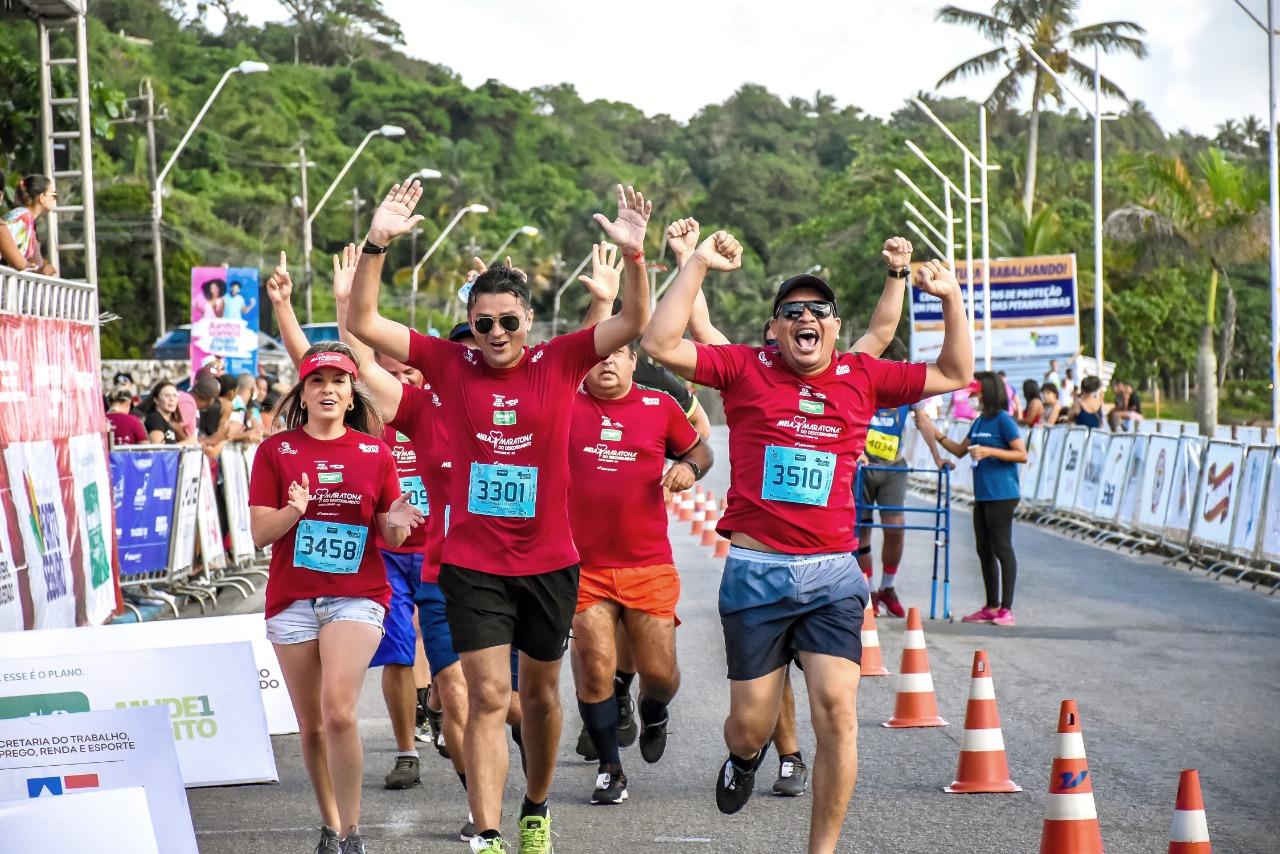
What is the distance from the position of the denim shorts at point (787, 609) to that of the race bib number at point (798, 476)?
216 millimetres

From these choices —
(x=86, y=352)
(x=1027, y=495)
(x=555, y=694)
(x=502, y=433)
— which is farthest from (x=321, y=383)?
(x=1027, y=495)

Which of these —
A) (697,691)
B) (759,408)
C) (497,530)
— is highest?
(759,408)

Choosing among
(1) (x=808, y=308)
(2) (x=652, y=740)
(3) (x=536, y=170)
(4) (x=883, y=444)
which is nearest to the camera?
(1) (x=808, y=308)

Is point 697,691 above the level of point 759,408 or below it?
below

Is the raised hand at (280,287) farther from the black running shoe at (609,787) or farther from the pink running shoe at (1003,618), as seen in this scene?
the pink running shoe at (1003,618)

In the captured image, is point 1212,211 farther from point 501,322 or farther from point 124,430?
point 501,322

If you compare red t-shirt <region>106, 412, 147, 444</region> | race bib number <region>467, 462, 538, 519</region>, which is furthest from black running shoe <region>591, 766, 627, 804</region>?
red t-shirt <region>106, 412, 147, 444</region>

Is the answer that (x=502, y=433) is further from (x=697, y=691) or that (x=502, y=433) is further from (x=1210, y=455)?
(x=1210, y=455)

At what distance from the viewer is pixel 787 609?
6.47 meters

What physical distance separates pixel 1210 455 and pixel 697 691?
8.80 metres

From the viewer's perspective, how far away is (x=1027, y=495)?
26.5 meters

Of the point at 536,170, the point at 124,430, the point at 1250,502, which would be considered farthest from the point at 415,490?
Result: the point at 536,170

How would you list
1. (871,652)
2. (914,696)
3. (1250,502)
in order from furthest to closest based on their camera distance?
(1250,502) < (871,652) < (914,696)

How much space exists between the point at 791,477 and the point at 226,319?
20566 mm
